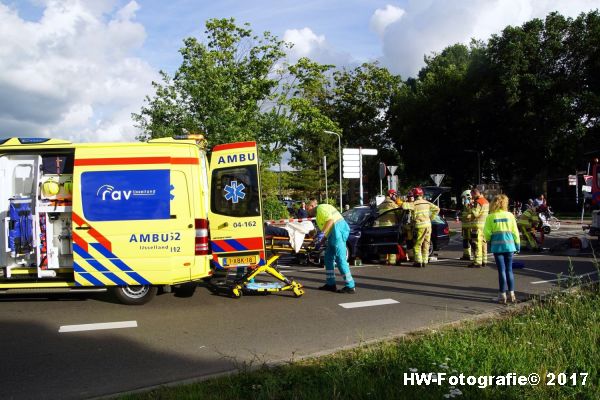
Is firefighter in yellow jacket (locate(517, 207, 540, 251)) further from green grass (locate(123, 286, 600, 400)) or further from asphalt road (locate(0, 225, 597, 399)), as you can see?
green grass (locate(123, 286, 600, 400))

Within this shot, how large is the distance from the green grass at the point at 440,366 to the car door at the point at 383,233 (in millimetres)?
7060

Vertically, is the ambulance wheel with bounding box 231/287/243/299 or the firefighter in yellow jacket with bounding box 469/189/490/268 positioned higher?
the firefighter in yellow jacket with bounding box 469/189/490/268

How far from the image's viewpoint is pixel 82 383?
514 centimetres

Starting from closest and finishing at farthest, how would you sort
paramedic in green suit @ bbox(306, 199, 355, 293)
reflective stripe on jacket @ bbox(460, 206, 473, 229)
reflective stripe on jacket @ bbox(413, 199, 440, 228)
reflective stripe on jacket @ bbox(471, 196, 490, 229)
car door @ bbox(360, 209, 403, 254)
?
paramedic in green suit @ bbox(306, 199, 355, 293), reflective stripe on jacket @ bbox(413, 199, 440, 228), reflective stripe on jacket @ bbox(471, 196, 490, 229), car door @ bbox(360, 209, 403, 254), reflective stripe on jacket @ bbox(460, 206, 473, 229)

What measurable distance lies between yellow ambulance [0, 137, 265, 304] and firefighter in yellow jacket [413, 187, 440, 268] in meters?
5.04

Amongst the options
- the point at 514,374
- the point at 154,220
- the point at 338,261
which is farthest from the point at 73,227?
the point at 514,374

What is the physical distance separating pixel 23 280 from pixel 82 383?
4.10 meters

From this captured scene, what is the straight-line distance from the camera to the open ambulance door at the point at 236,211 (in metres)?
8.94

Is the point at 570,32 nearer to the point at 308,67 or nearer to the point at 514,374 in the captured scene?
the point at 308,67

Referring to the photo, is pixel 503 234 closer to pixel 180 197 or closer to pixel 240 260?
pixel 240 260

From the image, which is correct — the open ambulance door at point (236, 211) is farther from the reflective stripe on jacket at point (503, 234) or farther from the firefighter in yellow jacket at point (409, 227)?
the firefighter in yellow jacket at point (409, 227)

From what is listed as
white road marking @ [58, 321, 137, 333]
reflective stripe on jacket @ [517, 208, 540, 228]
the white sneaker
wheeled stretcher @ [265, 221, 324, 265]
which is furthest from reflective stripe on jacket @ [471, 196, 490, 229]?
white road marking @ [58, 321, 137, 333]

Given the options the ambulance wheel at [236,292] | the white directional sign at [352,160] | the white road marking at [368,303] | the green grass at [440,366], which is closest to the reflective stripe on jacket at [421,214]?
the white road marking at [368,303]

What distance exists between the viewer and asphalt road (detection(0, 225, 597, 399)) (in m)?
5.40
